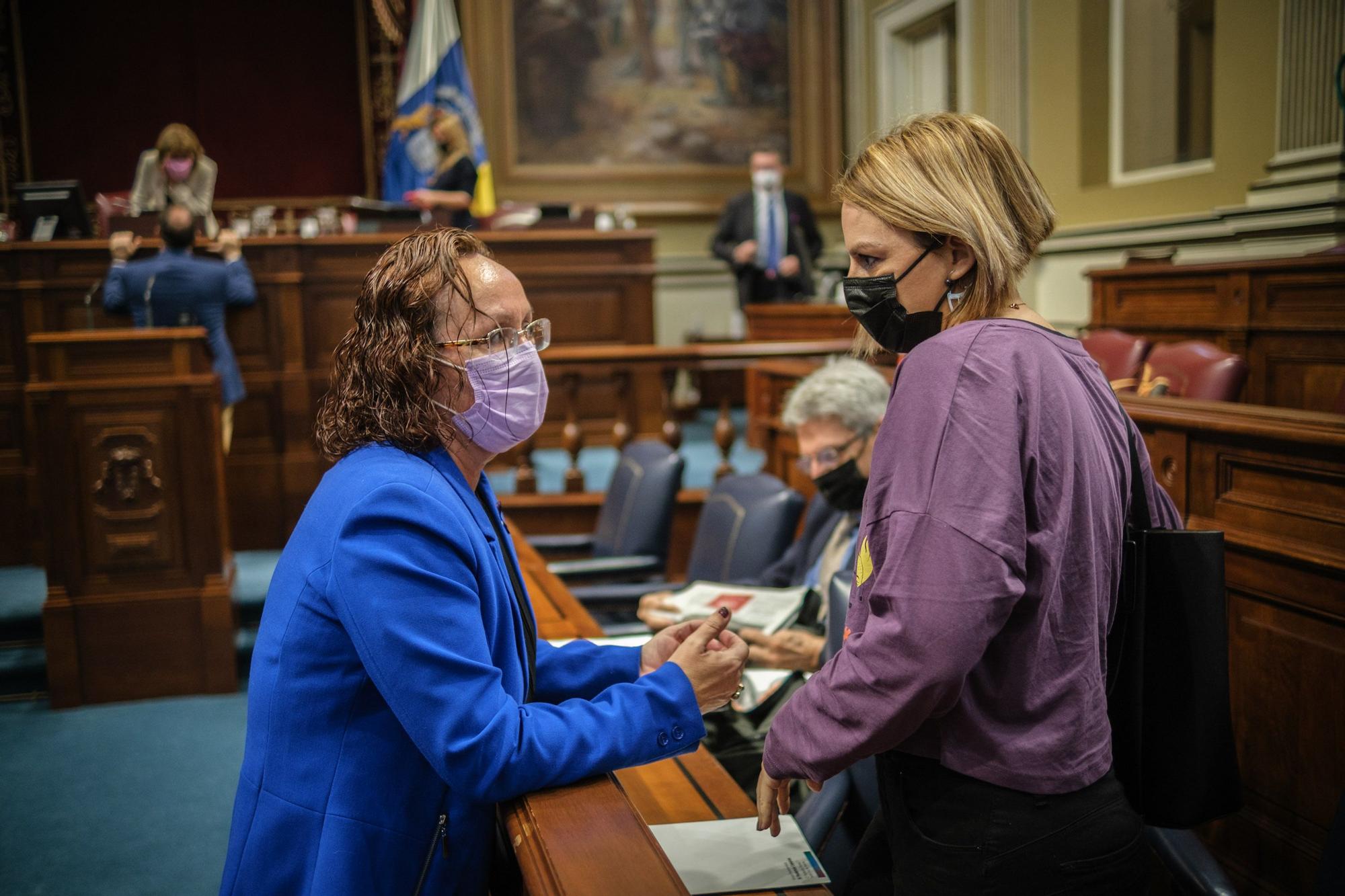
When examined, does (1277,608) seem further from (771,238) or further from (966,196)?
(771,238)

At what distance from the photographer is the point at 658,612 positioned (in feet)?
9.77

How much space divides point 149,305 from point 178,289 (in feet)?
0.50

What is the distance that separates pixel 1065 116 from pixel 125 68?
314 inches

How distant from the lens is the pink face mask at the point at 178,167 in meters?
6.38

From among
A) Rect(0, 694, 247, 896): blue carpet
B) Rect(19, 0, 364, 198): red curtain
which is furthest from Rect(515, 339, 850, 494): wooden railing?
Rect(19, 0, 364, 198): red curtain

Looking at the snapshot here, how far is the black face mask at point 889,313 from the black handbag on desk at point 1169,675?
0.83 ft

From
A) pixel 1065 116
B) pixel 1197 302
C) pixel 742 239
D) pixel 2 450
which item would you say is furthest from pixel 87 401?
pixel 1065 116

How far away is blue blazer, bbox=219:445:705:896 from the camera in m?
1.17

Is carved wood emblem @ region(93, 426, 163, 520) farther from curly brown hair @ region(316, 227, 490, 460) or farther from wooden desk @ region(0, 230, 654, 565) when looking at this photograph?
curly brown hair @ region(316, 227, 490, 460)

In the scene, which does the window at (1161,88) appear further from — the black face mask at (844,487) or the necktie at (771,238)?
the black face mask at (844,487)

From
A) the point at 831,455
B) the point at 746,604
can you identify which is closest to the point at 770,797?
the point at 746,604

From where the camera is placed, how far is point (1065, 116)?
7.82 meters

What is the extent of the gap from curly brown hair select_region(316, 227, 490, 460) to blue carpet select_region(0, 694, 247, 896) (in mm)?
1947

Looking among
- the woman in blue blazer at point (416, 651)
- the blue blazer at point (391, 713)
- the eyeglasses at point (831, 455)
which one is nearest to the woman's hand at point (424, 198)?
the eyeglasses at point (831, 455)
